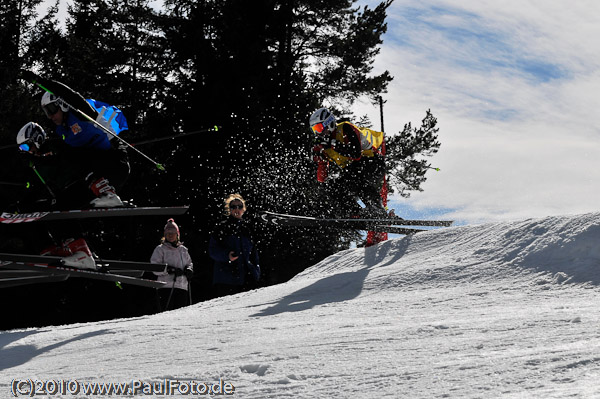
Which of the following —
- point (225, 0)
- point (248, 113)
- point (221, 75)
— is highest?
point (225, 0)

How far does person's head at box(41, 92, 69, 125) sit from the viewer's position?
643 cm

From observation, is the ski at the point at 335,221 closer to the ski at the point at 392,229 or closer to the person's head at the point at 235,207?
the ski at the point at 392,229

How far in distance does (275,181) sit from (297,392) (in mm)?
13502

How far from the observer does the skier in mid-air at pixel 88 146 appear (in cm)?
643

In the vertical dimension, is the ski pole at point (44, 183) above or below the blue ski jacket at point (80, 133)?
below

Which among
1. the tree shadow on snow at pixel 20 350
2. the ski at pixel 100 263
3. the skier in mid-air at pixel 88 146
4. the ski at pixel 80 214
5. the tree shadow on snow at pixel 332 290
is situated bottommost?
the tree shadow on snow at pixel 20 350

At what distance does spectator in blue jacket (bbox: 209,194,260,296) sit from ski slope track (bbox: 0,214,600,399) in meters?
0.47

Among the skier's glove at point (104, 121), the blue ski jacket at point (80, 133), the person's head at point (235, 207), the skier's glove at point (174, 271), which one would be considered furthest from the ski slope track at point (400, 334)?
the skier's glove at point (104, 121)

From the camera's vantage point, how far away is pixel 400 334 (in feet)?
11.7

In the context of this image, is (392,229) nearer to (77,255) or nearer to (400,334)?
(77,255)

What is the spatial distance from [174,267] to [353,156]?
10.3 feet

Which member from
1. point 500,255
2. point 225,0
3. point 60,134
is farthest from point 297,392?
point 225,0

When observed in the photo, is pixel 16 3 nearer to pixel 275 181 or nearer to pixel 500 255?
pixel 275 181

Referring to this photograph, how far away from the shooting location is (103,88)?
62.4ft
